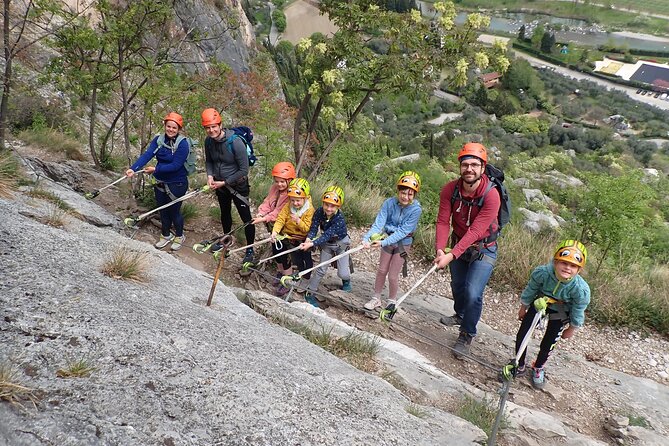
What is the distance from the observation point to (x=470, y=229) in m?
4.64

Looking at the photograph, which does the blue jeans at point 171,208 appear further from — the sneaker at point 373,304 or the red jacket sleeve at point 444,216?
the red jacket sleeve at point 444,216

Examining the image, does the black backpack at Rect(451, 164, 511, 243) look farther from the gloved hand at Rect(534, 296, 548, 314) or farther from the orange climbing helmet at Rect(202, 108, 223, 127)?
the orange climbing helmet at Rect(202, 108, 223, 127)

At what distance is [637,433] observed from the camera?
436 cm

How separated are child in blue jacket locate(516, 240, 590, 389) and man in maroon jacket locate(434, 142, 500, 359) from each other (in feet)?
1.70

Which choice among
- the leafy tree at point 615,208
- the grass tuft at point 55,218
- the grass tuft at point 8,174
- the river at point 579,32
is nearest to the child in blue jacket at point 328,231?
the grass tuft at point 55,218

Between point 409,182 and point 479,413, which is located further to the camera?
point 409,182

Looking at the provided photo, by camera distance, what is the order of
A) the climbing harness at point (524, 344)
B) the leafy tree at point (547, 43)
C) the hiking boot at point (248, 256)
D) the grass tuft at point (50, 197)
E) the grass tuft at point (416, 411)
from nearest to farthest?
the grass tuft at point (416, 411)
the climbing harness at point (524, 344)
the grass tuft at point (50, 197)
the hiking boot at point (248, 256)
the leafy tree at point (547, 43)

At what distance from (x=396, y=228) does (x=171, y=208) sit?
10.7 ft

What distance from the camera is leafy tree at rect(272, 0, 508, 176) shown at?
633cm

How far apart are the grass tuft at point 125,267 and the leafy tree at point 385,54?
360 centimetres

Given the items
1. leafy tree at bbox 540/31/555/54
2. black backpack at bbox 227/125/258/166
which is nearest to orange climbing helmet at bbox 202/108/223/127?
black backpack at bbox 227/125/258/166

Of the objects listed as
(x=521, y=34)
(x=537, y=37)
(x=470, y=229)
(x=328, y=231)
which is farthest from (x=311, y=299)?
(x=521, y=34)

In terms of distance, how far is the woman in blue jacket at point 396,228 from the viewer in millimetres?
5316

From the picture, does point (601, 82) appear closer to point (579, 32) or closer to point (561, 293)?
point (579, 32)
